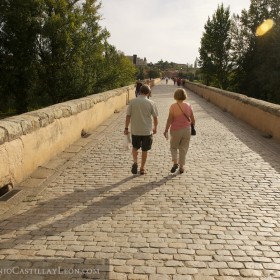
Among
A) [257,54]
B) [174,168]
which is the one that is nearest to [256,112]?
[174,168]

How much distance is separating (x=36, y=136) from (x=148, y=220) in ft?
9.97

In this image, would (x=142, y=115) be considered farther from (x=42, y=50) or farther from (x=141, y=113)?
(x=42, y=50)

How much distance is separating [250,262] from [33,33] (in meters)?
22.5

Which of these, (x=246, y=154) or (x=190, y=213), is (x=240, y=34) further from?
(x=190, y=213)

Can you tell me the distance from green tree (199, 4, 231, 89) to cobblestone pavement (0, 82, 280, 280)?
36.2 m

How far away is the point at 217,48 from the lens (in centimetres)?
4062

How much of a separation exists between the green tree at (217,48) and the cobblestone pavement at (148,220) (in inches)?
1424

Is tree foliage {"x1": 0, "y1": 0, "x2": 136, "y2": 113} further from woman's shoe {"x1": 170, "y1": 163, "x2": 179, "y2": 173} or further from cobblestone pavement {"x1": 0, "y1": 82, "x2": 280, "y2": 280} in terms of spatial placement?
woman's shoe {"x1": 170, "y1": 163, "x2": 179, "y2": 173}

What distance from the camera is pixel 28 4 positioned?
2075cm

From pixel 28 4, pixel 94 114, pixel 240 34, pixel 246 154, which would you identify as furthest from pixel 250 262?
pixel 240 34

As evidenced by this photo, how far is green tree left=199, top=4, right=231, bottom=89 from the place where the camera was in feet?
132

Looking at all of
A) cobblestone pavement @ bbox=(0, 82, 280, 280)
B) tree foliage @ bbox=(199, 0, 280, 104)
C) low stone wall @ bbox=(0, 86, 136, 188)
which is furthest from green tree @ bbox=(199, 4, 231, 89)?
cobblestone pavement @ bbox=(0, 82, 280, 280)

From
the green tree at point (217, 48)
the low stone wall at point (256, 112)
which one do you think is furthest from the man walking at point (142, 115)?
the green tree at point (217, 48)

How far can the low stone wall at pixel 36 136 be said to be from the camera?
4.97 metres
